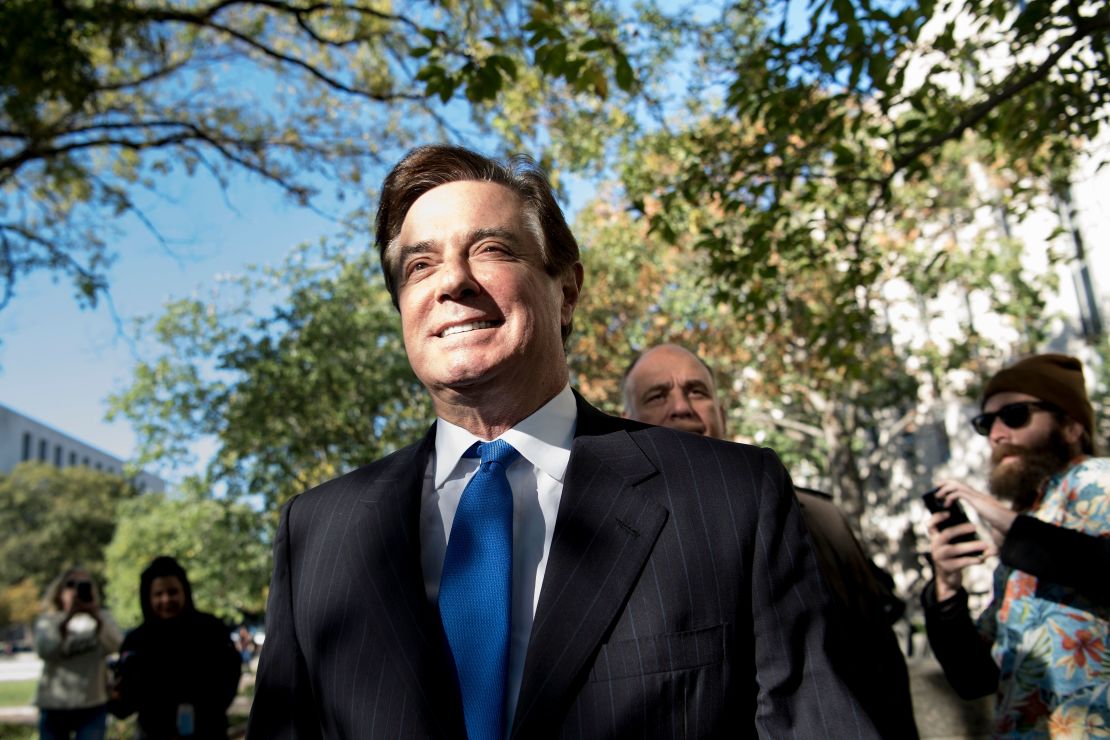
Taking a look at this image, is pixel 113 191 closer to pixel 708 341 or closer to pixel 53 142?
pixel 53 142

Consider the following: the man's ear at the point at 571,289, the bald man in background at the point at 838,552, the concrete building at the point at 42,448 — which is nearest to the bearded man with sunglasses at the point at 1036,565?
the bald man in background at the point at 838,552

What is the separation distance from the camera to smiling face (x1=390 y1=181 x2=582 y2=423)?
1.90 metres

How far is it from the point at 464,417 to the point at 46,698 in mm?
6966

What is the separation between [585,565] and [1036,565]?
1934mm

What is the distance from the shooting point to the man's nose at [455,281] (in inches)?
74.6

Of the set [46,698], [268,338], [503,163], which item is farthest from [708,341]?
[503,163]

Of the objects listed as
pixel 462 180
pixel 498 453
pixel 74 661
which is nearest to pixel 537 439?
pixel 498 453

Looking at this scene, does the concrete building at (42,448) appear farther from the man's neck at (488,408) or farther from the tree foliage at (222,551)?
the man's neck at (488,408)

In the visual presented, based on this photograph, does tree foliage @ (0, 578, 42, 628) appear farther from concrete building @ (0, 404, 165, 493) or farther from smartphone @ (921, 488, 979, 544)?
smartphone @ (921, 488, 979, 544)

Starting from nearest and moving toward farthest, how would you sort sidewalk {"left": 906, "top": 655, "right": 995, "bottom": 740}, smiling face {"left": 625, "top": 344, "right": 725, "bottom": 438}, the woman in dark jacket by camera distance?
smiling face {"left": 625, "top": 344, "right": 725, "bottom": 438}, sidewalk {"left": 906, "top": 655, "right": 995, "bottom": 740}, the woman in dark jacket

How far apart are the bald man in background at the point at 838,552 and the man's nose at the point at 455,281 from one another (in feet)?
4.65

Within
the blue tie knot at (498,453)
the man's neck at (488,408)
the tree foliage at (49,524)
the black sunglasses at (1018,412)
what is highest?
the tree foliage at (49,524)

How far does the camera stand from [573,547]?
1.75 metres

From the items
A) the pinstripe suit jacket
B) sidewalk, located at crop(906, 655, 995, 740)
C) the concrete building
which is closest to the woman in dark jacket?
sidewalk, located at crop(906, 655, 995, 740)
